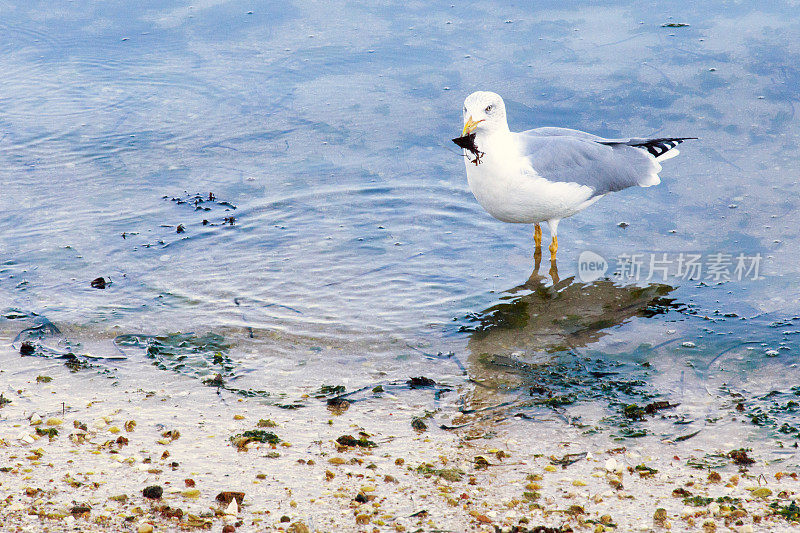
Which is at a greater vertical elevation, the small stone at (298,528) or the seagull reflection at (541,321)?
the small stone at (298,528)

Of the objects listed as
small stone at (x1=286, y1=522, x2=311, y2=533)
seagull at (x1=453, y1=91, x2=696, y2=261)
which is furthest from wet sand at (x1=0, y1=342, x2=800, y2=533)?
seagull at (x1=453, y1=91, x2=696, y2=261)

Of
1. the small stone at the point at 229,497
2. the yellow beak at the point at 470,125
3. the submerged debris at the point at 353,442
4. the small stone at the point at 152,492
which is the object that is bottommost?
the submerged debris at the point at 353,442

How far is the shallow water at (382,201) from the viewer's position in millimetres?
5832

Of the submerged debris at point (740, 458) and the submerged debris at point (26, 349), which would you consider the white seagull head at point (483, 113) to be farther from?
the submerged debris at point (26, 349)

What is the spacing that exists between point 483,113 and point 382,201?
1.85 meters

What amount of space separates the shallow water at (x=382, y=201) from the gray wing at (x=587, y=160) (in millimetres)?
488

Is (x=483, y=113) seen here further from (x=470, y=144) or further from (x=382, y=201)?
(x=382, y=201)

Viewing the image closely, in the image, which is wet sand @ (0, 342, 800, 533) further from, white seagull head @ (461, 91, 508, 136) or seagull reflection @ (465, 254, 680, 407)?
white seagull head @ (461, 91, 508, 136)

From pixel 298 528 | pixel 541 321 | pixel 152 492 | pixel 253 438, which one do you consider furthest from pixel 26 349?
pixel 541 321

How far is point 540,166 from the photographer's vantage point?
22.3 feet

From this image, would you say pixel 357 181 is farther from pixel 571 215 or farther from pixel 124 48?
pixel 124 48

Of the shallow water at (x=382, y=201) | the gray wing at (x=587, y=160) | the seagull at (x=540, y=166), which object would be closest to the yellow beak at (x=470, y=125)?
the seagull at (x=540, y=166)

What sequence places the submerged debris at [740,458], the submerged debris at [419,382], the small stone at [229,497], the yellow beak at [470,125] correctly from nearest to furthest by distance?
the small stone at [229,497] → the submerged debris at [740,458] → the submerged debris at [419,382] → the yellow beak at [470,125]

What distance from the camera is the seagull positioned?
6641 millimetres
